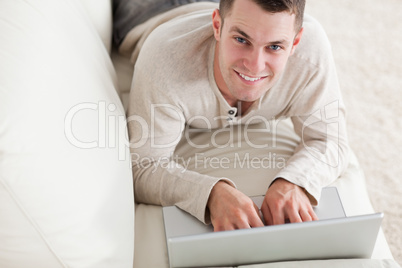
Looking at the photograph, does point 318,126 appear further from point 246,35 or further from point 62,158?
point 62,158

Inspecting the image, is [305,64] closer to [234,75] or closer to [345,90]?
[234,75]

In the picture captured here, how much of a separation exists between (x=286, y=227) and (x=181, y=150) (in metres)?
0.49

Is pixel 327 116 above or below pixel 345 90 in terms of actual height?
above

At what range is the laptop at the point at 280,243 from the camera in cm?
82

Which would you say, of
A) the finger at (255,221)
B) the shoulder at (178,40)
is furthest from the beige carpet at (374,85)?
the shoulder at (178,40)

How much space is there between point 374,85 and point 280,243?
129 cm

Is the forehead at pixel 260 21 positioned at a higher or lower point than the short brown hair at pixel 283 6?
lower

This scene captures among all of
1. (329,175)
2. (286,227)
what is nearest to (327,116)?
(329,175)

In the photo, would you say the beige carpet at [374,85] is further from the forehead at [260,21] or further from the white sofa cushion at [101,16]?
the white sofa cushion at [101,16]

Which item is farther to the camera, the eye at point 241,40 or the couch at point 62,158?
the eye at point 241,40

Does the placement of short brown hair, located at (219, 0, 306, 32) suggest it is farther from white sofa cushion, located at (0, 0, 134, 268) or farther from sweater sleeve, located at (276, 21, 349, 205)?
white sofa cushion, located at (0, 0, 134, 268)

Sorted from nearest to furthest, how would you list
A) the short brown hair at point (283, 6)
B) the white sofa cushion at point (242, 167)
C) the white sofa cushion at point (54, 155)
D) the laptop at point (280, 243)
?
the white sofa cushion at point (54, 155) → the laptop at point (280, 243) → the short brown hair at point (283, 6) → the white sofa cushion at point (242, 167)

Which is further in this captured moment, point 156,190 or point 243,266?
point 156,190

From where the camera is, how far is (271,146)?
4.03 ft
